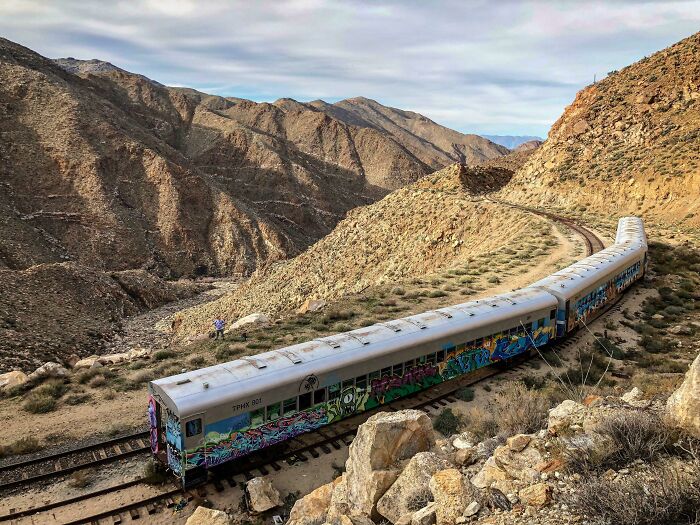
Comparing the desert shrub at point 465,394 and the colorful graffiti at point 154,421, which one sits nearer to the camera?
the colorful graffiti at point 154,421

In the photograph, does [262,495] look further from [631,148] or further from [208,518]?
[631,148]

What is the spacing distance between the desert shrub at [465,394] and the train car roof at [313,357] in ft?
6.71

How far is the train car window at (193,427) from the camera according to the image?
11.0 meters

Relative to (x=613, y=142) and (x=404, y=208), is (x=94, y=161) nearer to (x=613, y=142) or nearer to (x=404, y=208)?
(x=404, y=208)

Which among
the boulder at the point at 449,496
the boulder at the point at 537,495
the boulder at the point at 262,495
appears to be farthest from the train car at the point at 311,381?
the boulder at the point at 537,495

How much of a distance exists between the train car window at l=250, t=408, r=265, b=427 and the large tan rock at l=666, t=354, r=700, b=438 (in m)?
8.57

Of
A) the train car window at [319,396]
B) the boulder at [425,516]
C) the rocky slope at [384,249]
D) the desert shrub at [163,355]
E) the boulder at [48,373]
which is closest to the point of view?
the boulder at [425,516]

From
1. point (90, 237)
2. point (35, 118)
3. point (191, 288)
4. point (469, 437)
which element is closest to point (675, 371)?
point (469, 437)

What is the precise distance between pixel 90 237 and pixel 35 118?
26081mm

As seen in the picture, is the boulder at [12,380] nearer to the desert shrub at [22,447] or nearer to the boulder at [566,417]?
the desert shrub at [22,447]

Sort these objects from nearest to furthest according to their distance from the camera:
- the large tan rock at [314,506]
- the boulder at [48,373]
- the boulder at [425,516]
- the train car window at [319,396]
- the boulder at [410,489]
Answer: the boulder at [425,516], the boulder at [410,489], the large tan rock at [314,506], the train car window at [319,396], the boulder at [48,373]

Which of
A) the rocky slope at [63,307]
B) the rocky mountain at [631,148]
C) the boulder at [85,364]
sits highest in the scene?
the rocky mountain at [631,148]

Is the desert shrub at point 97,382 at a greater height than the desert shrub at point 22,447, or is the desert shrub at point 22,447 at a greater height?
the desert shrub at point 97,382

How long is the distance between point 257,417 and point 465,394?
7.34 metres
